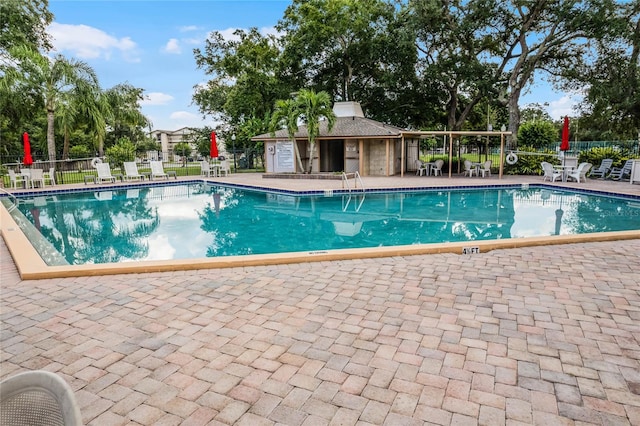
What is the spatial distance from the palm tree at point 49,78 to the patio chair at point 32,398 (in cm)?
1949

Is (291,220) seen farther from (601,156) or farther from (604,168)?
(601,156)

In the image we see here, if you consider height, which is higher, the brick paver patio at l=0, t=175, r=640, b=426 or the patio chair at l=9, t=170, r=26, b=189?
the patio chair at l=9, t=170, r=26, b=189

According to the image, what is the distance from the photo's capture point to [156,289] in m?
4.07

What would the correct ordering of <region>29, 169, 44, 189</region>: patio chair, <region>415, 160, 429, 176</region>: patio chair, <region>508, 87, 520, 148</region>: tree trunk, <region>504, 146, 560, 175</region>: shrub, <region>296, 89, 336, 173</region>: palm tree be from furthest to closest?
<region>508, 87, 520, 148</region>: tree trunk < <region>415, 160, 429, 176</region>: patio chair < <region>504, 146, 560, 175</region>: shrub < <region>296, 89, 336, 173</region>: palm tree < <region>29, 169, 44, 189</region>: patio chair

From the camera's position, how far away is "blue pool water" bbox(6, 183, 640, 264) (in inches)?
289

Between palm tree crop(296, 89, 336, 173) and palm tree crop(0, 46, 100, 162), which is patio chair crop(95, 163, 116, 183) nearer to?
palm tree crop(0, 46, 100, 162)

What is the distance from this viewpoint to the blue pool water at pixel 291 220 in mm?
7336

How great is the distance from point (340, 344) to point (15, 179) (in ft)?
52.3

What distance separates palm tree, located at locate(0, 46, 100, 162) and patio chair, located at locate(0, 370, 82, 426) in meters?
19.5

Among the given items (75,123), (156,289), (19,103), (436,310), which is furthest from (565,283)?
(19,103)

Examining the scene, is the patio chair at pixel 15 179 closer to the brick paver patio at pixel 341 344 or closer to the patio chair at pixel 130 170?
the patio chair at pixel 130 170

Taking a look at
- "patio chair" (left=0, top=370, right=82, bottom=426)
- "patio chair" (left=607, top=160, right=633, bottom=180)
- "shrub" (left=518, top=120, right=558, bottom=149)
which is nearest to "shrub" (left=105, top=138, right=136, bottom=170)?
"patio chair" (left=0, top=370, right=82, bottom=426)

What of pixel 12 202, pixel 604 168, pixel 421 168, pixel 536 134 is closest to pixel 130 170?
pixel 12 202

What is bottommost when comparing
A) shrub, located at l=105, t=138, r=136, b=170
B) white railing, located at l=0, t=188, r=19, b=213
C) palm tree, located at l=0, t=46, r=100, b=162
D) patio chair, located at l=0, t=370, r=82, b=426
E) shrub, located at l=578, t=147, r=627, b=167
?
white railing, located at l=0, t=188, r=19, b=213
